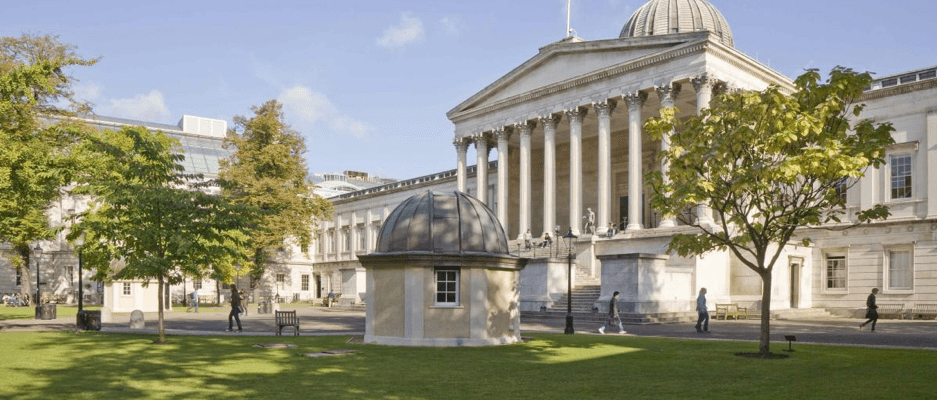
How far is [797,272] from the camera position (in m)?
41.9

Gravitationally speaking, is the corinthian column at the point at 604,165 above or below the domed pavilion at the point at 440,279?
above

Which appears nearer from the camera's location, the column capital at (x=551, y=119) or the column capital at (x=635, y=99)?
the column capital at (x=635, y=99)

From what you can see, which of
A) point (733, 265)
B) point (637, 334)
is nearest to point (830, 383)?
point (637, 334)

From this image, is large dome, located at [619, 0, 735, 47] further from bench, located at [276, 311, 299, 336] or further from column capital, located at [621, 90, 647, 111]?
bench, located at [276, 311, 299, 336]

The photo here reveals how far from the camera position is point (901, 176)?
136 feet

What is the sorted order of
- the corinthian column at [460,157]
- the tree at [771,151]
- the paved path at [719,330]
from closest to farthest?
the tree at [771,151]
the paved path at [719,330]
the corinthian column at [460,157]

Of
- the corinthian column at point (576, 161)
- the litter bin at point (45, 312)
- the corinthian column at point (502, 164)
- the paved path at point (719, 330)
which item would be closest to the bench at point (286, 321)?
the paved path at point (719, 330)

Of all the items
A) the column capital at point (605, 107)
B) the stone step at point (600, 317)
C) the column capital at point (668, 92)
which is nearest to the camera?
the stone step at point (600, 317)

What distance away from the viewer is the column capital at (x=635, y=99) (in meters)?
46.8

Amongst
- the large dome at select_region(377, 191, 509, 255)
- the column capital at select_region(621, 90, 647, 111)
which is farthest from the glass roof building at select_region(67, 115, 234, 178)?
the large dome at select_region(377, 191, 509, 255)

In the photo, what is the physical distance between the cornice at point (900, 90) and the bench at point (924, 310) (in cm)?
1086

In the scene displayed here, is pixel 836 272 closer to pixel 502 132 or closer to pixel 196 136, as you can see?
pixel 502 132

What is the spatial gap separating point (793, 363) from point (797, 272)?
1020 inches

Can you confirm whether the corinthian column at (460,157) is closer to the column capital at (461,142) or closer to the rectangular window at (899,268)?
the column capital at (461,142)
